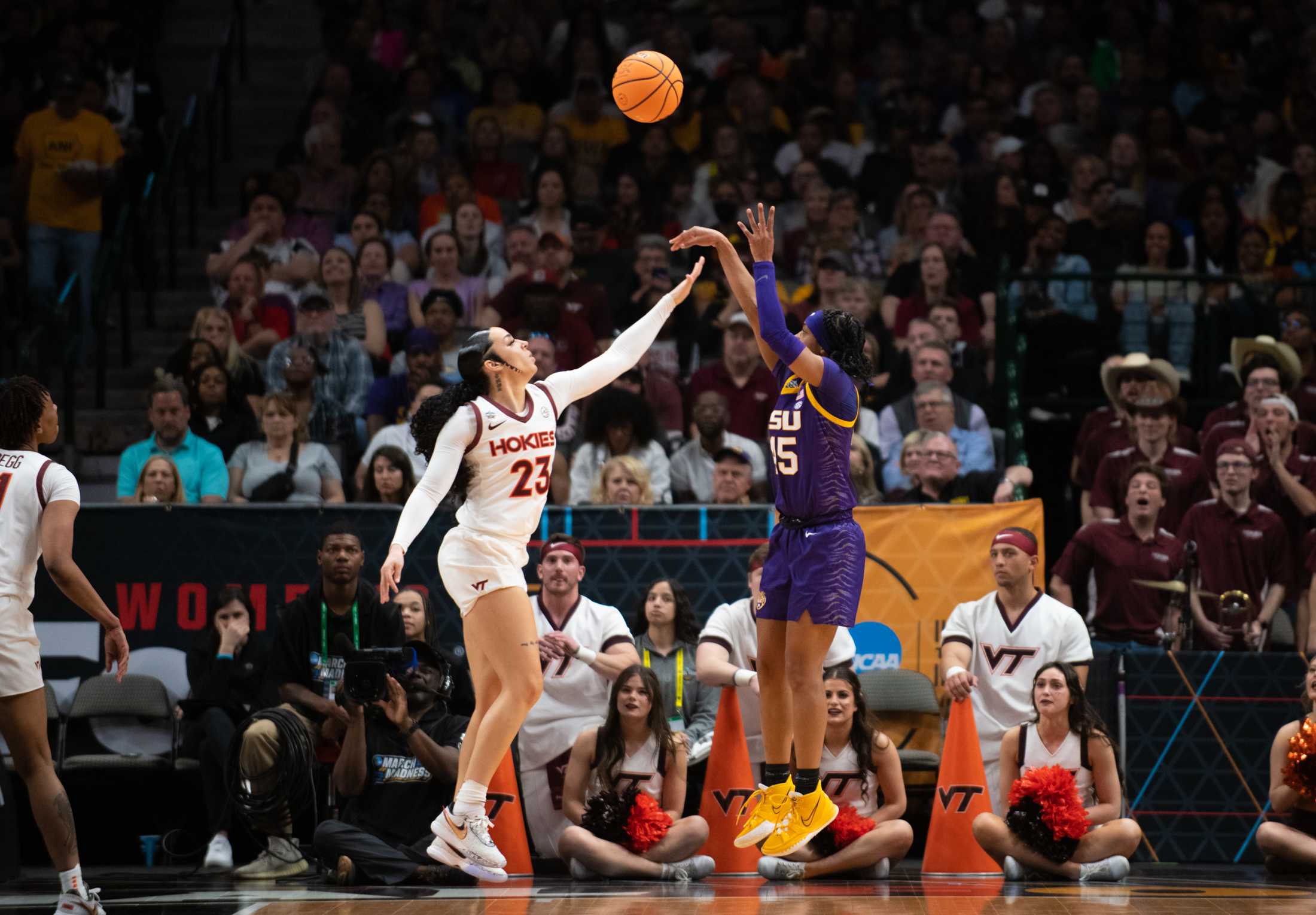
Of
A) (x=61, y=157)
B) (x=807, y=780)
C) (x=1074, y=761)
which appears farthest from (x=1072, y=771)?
(x=61, y=157)

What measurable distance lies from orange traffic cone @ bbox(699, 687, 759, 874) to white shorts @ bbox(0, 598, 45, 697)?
393cm

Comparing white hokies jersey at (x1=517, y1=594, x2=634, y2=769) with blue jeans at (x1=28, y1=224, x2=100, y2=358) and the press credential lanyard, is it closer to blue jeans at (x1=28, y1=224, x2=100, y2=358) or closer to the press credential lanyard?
the press credential lanyard

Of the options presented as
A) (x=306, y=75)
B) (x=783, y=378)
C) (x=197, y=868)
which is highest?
(x=306, y=75)

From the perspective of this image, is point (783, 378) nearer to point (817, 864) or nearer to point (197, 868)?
point (817, 864)

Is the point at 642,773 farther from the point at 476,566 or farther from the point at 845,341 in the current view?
the point at 845,341

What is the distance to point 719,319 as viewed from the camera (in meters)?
13.8

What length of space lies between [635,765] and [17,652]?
3.70 metres

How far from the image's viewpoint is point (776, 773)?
819cm

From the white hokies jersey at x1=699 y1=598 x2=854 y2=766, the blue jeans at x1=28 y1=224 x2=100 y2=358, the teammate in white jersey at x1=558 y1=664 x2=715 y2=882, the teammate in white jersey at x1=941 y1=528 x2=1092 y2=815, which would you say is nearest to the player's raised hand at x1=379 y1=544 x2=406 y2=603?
the teammate in white jersey at x1=558 y1=664 x2=715 y2=882

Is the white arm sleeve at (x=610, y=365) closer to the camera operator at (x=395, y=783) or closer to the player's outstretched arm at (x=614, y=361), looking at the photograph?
the player's outstretched arm at (x=614, y=361)

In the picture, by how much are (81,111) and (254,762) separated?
7316 mm

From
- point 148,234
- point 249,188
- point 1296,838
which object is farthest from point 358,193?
point 1296,838

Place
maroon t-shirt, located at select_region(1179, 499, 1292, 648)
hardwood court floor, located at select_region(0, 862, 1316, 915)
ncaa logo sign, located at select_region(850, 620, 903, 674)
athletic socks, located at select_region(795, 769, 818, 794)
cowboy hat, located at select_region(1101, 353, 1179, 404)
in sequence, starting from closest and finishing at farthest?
hardwood court floor, located at select_region(0, 862, 1316, 915), athletic socks, located at select_region(795, 769, 818, 794), ncaa logo sign, located at select_region(850, 620, 903, 674), maroon t-shirt, located at select_region(1179, 499, 1292, 648), cowboy hat, located at select_region(1101, 353, 1179, 404)

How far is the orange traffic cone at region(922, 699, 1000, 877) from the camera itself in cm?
979
